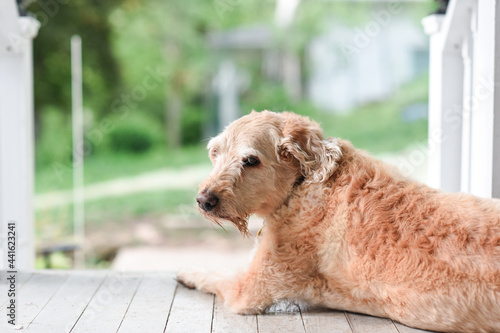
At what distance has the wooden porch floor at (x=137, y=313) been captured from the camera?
196 cm

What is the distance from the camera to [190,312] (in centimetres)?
214

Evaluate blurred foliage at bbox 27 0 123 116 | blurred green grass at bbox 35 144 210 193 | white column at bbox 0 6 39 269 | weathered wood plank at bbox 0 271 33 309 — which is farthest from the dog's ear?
blurred foliage at bbox 27 0 123 116

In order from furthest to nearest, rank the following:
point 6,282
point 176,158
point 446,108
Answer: point 176,158 → point 446,108 → point 6,282

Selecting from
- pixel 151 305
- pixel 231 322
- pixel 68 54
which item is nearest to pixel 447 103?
pixel 231 322

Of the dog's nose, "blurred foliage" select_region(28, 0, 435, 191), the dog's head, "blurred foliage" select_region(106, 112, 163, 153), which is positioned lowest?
the dog's nose

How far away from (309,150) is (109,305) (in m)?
1.08

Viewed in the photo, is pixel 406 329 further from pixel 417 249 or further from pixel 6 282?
pixel 6 282

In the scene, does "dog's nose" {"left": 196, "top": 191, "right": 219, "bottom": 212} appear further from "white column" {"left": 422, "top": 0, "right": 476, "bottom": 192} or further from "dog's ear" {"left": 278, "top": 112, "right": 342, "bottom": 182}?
"white column" {"left": 422, "top": 0, "right": 476, "bottom": 192}

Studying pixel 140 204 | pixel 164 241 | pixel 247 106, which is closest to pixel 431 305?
pixel 164 241

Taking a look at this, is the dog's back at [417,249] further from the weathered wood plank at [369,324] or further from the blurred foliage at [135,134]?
the blurred foliage at [135,134]

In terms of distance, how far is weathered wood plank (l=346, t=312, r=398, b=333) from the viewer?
193 cm

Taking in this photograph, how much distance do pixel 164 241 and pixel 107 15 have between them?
6.71 m

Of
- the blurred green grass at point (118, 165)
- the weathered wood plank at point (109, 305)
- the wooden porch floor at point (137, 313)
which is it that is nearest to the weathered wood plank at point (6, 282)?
the wooden porch floor at point (137, 313)

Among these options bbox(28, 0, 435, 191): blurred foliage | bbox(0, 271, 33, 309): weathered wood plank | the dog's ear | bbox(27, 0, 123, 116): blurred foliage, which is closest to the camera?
the dog's ear
